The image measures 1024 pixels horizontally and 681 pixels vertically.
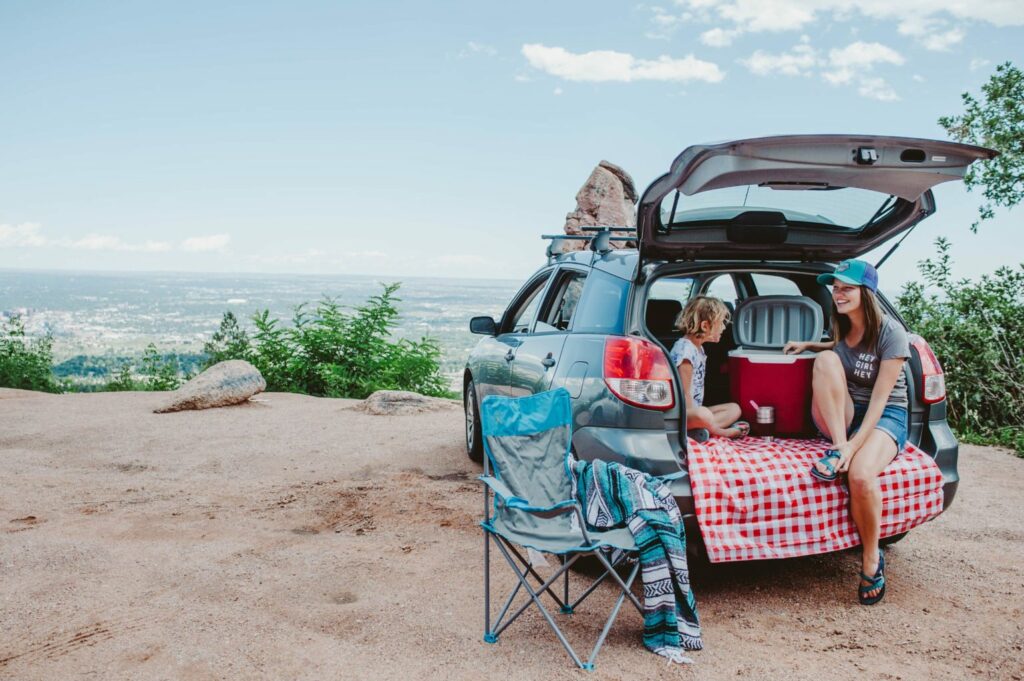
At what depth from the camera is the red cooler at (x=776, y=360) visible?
14.0 ft

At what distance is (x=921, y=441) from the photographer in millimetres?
4215

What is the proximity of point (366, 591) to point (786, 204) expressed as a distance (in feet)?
9.03

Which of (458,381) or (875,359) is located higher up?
(875,359)

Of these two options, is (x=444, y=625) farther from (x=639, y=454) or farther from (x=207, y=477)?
(x=207, y=477)

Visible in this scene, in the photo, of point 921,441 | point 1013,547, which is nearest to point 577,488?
point 921,441

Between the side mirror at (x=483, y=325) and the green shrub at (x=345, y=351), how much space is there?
7.45 metres

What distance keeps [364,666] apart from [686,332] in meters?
2.23

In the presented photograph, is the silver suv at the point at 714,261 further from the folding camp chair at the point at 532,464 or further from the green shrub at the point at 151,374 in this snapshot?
the green shrub at the point at 151,374

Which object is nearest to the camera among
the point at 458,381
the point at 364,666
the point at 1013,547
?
the point at 364,666

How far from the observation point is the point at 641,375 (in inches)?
152

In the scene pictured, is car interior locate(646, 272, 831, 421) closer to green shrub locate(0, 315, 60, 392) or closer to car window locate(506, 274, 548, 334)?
car window locate(506, 274, 548, 334)

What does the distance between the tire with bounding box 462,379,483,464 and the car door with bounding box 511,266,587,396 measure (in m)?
1.33

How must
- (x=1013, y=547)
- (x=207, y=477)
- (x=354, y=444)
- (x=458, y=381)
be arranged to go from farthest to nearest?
(x=458, y=381) → (x=354, y=444) → (x=207, y=477) → (x=1013, y=547)

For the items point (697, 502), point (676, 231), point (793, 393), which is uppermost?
point (676, 231)
